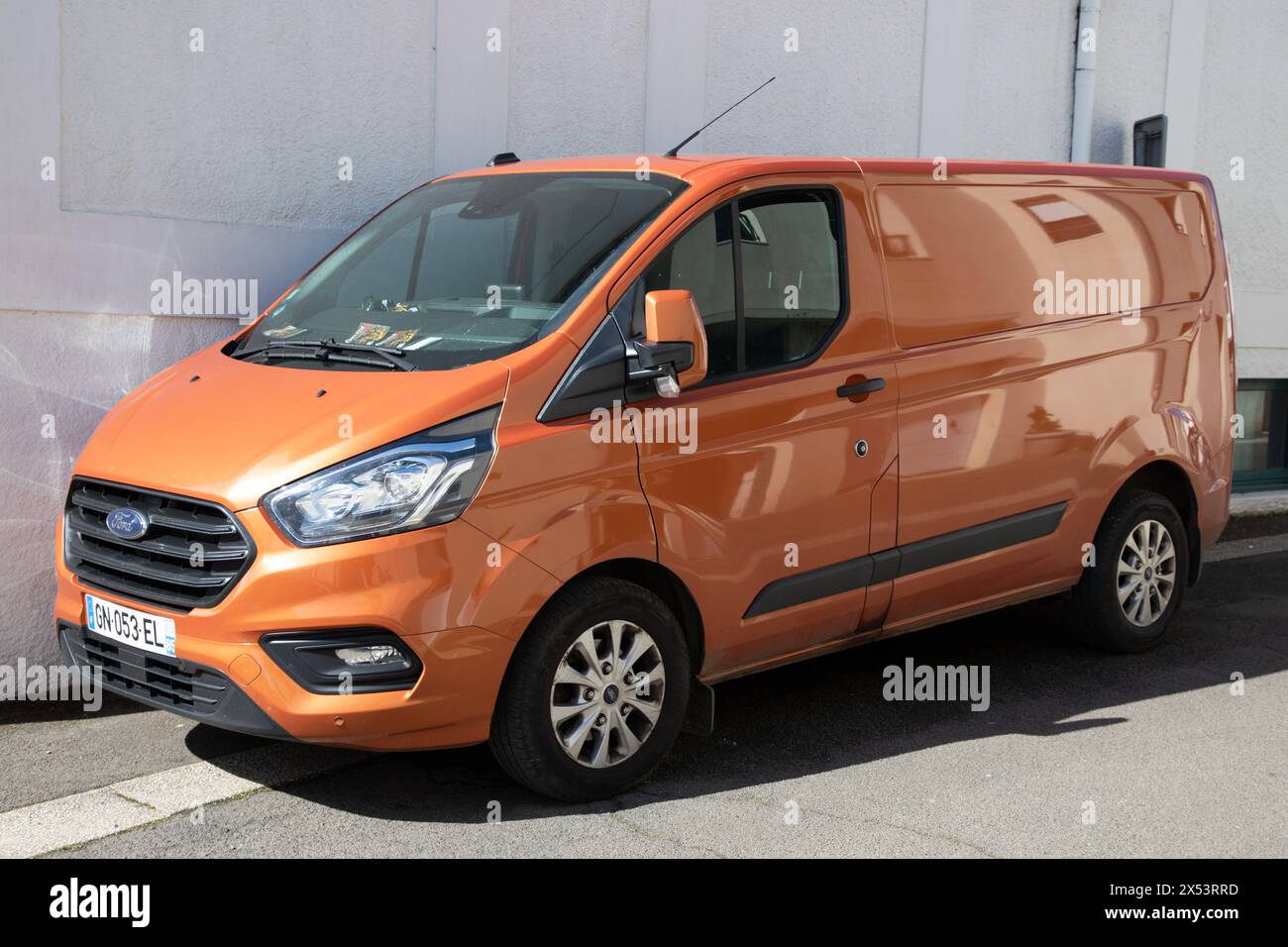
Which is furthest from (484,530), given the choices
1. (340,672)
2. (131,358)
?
(131,358)

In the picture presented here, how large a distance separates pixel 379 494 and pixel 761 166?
1.90 m

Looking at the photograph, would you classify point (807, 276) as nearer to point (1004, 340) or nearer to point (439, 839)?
point (1004, 340)

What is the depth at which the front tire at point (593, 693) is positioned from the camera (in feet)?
14.3

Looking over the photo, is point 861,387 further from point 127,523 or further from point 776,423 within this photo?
point 127,523

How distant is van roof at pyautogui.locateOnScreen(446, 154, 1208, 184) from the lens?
16.6ft

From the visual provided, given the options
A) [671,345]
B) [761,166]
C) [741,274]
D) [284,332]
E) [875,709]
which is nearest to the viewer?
[671,345]

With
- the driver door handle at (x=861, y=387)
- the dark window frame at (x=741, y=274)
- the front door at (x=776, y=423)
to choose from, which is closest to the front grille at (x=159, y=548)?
the front door at (x=776, y=423)

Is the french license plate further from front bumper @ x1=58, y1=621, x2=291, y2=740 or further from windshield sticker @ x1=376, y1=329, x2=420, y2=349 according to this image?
windshield sticker @ x1=376, y1=329, x2=420, y2=349

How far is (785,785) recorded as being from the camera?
481cm

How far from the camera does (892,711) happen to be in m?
5.65

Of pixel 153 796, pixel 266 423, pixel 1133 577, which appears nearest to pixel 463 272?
pixel 266 423

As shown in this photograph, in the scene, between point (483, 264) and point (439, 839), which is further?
point (483, 264)

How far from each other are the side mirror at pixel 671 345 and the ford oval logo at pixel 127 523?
1.57m

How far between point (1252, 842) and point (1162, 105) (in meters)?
7.26
